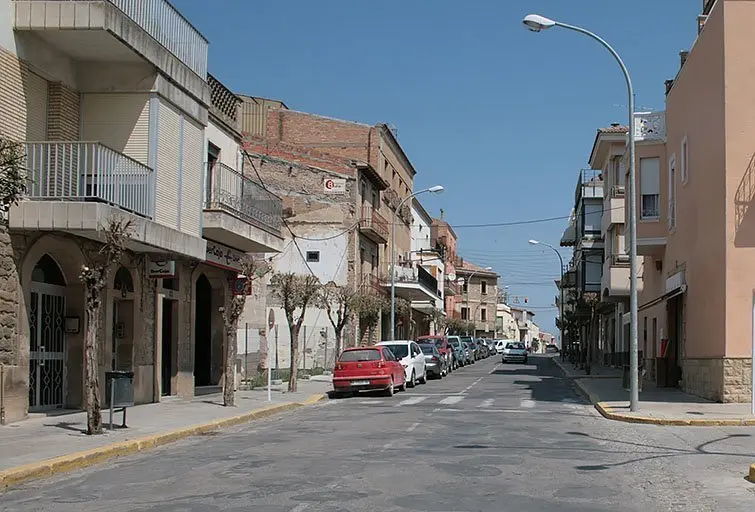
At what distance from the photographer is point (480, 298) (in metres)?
129

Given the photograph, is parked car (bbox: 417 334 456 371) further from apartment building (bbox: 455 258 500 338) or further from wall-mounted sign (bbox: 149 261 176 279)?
apartment building (bbox: 455 258 500 338)

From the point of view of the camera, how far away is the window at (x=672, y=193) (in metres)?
29.6

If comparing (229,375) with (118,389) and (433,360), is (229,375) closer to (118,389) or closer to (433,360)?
(118,389)

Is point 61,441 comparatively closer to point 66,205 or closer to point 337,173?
point 66,205

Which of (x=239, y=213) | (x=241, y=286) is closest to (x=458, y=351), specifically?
(x=239, y=213)

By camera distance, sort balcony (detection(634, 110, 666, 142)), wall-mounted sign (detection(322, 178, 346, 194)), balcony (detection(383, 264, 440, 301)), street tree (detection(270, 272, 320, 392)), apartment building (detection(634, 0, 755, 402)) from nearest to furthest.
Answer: apartment building (detection(634, 0, 755, 402)), street tree (detection(270, 272, 320, 392)), balcony (detection(634, 110, 666, 142)), wall-mounted sign (detection(322, 178, 346, 194)), balcony (detection(383, 264, 440, 301))

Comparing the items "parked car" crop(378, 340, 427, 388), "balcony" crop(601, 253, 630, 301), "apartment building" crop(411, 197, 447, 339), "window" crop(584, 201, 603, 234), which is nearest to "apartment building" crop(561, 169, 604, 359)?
"window" crop(584, 201, 603, 234)

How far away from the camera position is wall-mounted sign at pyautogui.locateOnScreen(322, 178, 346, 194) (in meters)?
47.6

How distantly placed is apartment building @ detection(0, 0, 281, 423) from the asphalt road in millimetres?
4179

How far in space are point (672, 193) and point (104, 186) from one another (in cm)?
1830

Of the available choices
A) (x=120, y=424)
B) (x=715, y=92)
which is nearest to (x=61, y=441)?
(x=120, y=424)

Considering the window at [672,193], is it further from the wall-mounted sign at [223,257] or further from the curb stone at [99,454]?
the curb stone at [99,454]

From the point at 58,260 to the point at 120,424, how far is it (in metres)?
3.99

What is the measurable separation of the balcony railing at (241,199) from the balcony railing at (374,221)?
65.1ft
